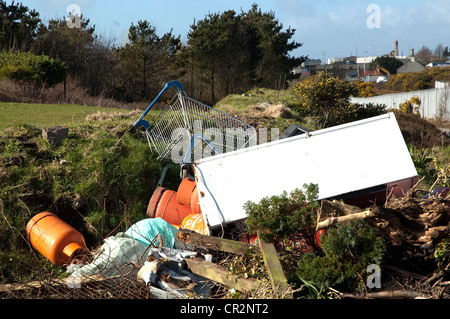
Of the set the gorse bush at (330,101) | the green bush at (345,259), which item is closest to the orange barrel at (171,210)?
the green bush at (345,259)

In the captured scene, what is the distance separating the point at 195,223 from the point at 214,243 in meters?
1.15

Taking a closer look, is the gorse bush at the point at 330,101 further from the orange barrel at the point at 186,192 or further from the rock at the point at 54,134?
the rock at the point at 54,134

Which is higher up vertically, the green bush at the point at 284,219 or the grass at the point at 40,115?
the grass at the point at 40,115

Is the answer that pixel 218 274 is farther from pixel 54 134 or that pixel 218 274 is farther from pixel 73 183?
pixel 54 134

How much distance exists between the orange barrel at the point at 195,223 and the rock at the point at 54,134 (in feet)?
8.40

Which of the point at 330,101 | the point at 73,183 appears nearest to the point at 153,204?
the point at 73,183

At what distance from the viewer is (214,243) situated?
4.60 metres

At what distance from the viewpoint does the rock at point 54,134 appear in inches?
278

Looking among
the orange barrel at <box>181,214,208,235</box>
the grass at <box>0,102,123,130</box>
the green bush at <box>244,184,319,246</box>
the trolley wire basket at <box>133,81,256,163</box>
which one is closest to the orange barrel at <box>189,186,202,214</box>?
the orange barrel at <box>181,214,208,235</box>

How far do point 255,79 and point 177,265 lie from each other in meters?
24.4

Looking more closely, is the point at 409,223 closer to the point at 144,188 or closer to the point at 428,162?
the point at 144,188

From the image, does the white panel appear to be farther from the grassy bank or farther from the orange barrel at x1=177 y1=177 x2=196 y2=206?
the grassy bank
